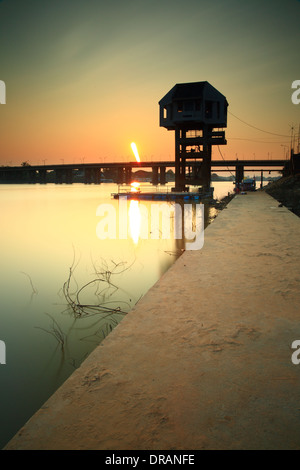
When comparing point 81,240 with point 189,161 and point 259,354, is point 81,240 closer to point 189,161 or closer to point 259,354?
point 259,354

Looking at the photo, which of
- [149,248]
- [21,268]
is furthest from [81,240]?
[21,268]

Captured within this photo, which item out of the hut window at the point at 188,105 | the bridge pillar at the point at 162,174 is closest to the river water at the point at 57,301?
the hut window at the point at 188,105

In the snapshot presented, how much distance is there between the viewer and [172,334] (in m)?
3.40

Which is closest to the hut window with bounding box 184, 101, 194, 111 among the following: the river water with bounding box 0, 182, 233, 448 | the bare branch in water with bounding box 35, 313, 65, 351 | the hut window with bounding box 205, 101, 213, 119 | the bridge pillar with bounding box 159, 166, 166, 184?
the hut window with bounding box 205, 101, 213, 119

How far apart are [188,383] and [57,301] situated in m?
5.81

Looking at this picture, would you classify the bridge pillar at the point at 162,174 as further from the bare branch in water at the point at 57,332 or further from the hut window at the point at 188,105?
the bare branch in water at the point at 57,332

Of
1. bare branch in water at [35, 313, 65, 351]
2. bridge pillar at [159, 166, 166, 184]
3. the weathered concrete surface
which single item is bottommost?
bare branch in water at [35, 313, 65, 351]

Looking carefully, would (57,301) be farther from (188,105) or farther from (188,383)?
(188,105)

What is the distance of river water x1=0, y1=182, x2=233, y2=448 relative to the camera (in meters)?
4.42

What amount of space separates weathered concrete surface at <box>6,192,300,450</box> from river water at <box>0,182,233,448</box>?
1.80m

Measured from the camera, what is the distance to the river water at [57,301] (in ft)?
14.5

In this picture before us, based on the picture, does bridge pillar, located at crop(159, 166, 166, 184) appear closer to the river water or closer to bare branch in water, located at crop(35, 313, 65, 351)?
the river water

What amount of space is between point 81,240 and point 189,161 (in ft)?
111

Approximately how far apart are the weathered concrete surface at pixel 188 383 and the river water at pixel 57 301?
180cm
